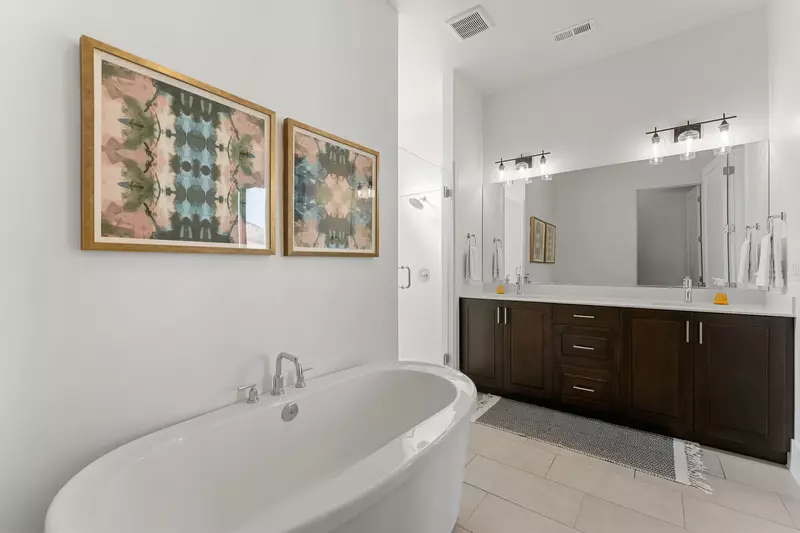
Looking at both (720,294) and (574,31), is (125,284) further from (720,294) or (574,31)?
(720,294)

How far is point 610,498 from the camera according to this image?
182 centimetres

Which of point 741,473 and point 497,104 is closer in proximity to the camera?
point 741,473

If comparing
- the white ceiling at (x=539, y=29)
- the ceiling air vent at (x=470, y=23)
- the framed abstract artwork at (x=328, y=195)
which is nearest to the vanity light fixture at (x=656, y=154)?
the white ceiling at (x=539, y=29)

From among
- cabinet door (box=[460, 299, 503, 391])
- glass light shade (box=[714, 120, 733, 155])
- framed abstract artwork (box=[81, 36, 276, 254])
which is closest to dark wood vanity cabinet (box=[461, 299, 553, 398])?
cabinet door (box=[460, 299, 503, 391])

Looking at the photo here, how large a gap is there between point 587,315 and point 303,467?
7.15ft

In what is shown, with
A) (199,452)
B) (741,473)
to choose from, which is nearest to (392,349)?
(199,452)

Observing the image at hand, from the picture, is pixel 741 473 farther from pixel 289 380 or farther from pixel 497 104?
pixel 497 104

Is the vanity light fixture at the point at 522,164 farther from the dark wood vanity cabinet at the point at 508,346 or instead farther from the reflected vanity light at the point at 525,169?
the dark wood vanity cabinet at the point at 508,346

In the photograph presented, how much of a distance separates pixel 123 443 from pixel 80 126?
3.31 ft

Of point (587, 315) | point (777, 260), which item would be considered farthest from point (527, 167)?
point (777, 260)

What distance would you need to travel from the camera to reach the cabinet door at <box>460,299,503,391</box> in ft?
10.5

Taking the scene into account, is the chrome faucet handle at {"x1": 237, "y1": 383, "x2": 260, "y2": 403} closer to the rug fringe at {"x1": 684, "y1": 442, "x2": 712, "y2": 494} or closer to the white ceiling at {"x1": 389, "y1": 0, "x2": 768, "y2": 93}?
the rug fringe at {"x1": 684, "y1": 442, "x2": 712, "y2": 494}

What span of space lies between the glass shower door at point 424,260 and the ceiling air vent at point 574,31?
130cm

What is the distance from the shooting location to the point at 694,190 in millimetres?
2775
